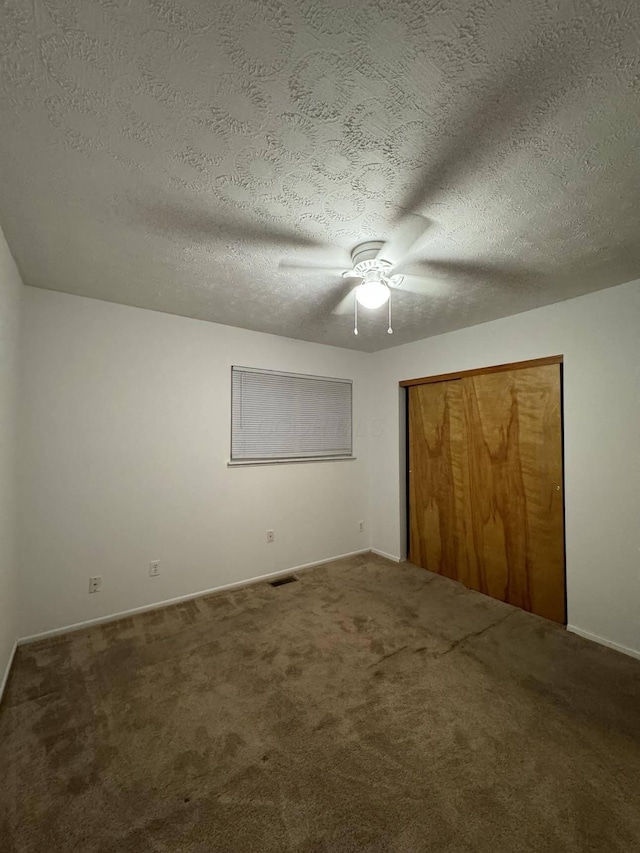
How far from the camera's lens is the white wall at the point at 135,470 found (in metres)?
2.52

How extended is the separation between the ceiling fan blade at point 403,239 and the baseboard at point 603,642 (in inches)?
114

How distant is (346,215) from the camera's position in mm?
1625

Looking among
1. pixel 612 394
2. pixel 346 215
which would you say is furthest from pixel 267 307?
pixel 612 394

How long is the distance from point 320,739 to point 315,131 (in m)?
2.49

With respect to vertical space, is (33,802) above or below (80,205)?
below

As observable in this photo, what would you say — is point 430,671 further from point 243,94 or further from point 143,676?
point 243,94

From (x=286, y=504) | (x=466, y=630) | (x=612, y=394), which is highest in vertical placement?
(x=612, y=394)

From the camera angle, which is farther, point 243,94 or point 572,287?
point 572,287

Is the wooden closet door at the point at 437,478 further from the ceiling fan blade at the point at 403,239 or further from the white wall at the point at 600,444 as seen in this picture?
the ceiling fan blade at the point at 403,239

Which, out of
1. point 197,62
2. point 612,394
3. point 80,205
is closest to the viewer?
point 197,62

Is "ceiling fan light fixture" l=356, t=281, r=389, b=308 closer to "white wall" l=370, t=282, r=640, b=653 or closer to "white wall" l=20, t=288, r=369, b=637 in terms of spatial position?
"white wall" l=370, t=282, r=640, b=653

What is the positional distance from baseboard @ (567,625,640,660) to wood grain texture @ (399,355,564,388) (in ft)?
6.57

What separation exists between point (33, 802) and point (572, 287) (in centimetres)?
391

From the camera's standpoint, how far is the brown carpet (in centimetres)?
128
